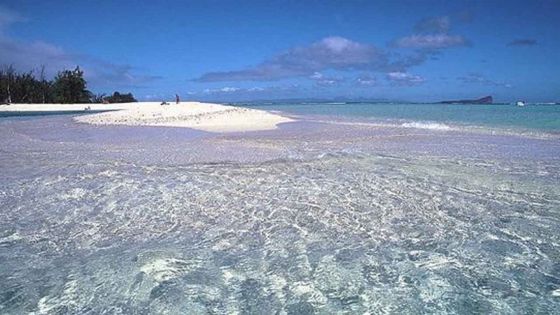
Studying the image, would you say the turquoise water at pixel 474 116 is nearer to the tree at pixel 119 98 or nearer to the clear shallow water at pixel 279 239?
the clear shallow water at pixel 279 239

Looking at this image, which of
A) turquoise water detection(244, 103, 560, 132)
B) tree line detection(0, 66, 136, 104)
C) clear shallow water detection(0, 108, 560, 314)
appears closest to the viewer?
clear shallow water detection(0, 108, 560, 314)

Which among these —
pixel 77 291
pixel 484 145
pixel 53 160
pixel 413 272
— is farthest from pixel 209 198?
pixel 484 145

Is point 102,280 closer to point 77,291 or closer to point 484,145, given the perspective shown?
point 77,291

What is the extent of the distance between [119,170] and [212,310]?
595cm

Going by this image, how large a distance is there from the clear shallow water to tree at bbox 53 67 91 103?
71535 millimetres

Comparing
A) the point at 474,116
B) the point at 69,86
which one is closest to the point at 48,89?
the point at 69,86

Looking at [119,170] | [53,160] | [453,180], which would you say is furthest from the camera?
[53,160]

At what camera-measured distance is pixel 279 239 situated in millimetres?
4273

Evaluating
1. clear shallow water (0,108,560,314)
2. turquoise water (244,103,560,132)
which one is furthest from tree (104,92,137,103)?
clear shallow water (0,108,560,314)

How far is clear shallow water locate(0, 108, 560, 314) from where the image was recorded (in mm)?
3049

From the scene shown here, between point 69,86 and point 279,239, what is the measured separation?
255 ft

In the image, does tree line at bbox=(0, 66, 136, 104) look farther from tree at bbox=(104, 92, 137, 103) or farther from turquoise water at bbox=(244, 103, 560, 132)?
turquoise water at bbox=(244, 103, 560, 132)

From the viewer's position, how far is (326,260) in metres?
3.73

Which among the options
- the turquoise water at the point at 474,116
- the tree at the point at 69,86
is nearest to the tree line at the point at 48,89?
the tree at the point at 69,86
